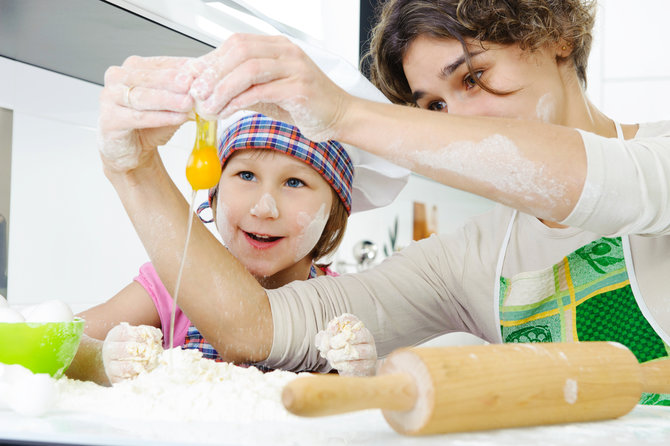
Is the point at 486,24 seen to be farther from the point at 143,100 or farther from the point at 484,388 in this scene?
the point at 484,388

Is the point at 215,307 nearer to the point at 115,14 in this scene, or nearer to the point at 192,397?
the point at 192,397

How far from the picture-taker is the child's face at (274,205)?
46.9 inches

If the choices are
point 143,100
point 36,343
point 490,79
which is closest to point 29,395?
point 36,343

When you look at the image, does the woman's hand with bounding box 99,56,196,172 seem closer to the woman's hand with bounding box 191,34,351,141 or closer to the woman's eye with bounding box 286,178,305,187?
the woman's hand with bounding box 191,34,351,141

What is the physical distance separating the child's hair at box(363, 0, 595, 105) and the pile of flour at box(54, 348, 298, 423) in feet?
1.98

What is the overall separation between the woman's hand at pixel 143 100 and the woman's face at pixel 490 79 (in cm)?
45

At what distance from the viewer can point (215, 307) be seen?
999 mm

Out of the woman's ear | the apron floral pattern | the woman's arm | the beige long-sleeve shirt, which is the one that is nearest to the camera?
the woman's arm

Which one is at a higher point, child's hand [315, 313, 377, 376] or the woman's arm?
the woman's arm

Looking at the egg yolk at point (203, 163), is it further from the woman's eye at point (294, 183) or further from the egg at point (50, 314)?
the woman's eye at point (294, 183)

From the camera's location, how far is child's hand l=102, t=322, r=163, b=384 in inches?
31.7

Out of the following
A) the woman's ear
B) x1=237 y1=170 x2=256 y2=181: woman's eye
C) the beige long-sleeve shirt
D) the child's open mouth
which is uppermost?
the woman's ear

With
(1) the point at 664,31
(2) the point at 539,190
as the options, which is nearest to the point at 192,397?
(2) the point at 539,190

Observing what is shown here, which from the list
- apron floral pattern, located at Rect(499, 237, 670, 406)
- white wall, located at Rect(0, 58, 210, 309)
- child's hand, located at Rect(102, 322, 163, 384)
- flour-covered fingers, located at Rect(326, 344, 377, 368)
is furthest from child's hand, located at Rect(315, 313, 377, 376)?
white wall, located at Rect(0, 58, 210, 309)
